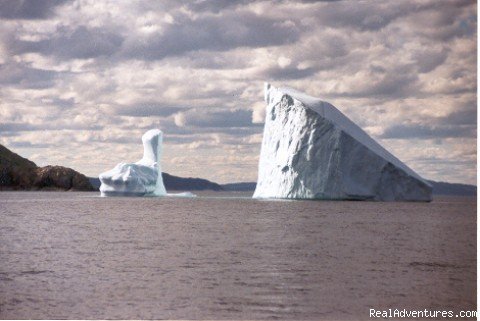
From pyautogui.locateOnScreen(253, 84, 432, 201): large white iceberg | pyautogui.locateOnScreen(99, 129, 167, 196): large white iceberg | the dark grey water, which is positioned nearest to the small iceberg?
pyautogui.locateOnScreen(99, 129, 167, 196): large white iceberg

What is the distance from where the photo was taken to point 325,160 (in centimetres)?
2377

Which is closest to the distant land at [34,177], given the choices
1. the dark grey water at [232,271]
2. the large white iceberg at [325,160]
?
the large white iceberg at [325,160]

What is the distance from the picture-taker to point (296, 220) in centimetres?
2116

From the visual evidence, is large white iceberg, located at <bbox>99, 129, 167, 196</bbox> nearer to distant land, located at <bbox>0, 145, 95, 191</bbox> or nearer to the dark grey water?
the dark grey water

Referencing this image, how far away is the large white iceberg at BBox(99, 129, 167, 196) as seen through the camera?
31.2 meters

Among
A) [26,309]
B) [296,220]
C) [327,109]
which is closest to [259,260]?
[26,309]

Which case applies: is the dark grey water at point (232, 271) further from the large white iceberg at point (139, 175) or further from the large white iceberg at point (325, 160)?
the large white iceberg at point (139, 175)

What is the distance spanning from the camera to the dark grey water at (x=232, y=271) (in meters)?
7.62

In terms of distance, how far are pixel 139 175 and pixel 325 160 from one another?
1091cm

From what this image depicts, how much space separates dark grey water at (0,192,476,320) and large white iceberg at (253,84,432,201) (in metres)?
5.05

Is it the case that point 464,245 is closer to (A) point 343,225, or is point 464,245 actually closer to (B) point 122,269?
(A) point 343,225

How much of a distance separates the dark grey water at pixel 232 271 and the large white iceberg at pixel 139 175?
1234cm

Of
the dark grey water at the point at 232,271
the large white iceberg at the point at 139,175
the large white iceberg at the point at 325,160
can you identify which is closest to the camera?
the dark grey water at the point at 232,271

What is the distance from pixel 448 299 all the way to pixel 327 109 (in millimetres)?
16410
